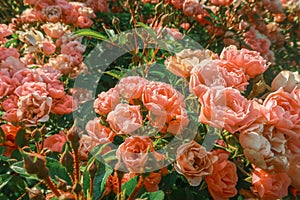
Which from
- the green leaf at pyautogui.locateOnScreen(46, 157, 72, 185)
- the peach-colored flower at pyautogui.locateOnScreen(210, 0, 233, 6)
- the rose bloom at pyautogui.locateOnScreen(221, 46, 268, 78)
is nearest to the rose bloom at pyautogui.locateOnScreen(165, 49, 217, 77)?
the rose bloom at pyautogui.locateOnScreen(221, 46, 268, 78)

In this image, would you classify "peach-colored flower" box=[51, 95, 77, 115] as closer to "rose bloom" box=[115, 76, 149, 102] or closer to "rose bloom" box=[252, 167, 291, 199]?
"rose bloom" box=[115, 76, 149, 102]

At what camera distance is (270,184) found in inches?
48.5

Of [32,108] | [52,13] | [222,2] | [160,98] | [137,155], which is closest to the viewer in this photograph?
[137,155]

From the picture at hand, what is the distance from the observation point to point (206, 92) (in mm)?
1179

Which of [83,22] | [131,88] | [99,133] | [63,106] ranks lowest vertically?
[83,22]

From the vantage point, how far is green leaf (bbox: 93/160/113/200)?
45.4 inches

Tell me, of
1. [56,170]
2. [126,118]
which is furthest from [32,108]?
[126,118]

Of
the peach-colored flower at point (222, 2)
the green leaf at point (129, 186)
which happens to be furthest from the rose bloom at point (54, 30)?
the green leaf at point (129, 186)

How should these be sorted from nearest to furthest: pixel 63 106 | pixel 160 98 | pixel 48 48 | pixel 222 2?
1. pixel 160 98
2. pixel 63 106
3. pixel 48 48
4. pixel 222 2

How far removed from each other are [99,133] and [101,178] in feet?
0.40

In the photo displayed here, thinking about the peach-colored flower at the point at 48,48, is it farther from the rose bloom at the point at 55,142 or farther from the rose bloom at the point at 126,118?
the rose bloom at the point at 126,118

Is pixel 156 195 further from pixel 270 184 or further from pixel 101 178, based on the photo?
pixel 270 184

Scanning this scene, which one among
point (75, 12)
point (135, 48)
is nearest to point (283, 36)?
point (75, 12)

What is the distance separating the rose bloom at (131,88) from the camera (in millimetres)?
1230
